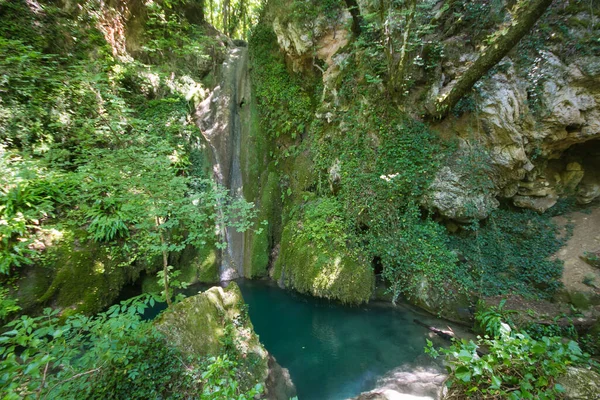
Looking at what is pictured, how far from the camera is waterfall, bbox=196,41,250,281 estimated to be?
8.14m

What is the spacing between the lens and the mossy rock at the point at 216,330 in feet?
11.1

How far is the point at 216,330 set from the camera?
148 inches

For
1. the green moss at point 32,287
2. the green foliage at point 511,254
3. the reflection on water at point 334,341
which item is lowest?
the reflection on water at point 334,341

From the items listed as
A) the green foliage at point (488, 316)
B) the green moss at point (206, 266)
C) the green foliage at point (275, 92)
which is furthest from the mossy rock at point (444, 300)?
the green foliage at point (275, 92)

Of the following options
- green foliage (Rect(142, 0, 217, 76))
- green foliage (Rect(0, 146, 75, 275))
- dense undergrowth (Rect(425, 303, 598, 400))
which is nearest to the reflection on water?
dense undergrowth (Rect(425, 303, 598, 400))

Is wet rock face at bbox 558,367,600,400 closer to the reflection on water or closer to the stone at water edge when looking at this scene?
the reflection on water

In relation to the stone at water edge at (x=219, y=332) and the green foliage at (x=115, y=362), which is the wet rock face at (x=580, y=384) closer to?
the green foliage at (x=115, y=362)

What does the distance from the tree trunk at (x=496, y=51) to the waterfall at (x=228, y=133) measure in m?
6.77

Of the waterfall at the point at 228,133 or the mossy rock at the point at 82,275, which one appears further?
the waterfall at the point at 228,133

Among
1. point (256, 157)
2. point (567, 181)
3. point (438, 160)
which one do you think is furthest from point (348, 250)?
point (567, 181)

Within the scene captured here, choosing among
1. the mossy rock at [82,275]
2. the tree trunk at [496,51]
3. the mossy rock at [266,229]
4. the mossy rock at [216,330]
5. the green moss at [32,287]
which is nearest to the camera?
the mossy rock at [216,330]

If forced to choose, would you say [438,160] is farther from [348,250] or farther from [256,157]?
[256,157]

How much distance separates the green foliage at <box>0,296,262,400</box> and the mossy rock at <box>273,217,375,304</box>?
3084 millimetres

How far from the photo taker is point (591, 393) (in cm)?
190
